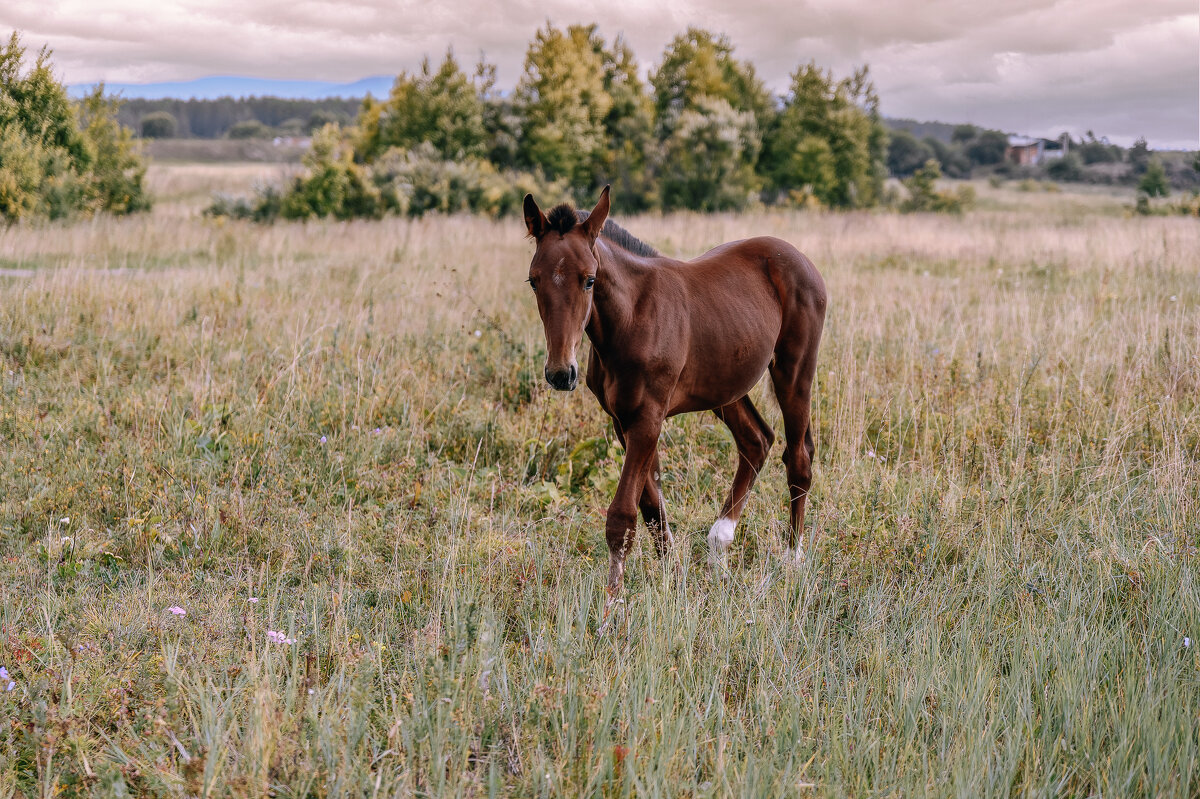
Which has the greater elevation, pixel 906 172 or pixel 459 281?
pixel 906 172

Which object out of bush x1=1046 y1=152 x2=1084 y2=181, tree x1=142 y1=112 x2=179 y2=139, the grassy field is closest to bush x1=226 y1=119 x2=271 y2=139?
tree x1=142 y1=112 x2=179 y2=139

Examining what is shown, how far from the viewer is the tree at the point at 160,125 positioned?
4292 inches

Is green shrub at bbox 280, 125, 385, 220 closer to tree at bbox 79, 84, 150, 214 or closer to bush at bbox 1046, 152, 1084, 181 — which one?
tree at bbox 79, 84, 150, 214

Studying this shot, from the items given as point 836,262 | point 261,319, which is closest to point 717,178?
point 836,262

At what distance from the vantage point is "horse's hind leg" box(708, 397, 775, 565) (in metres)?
4.22

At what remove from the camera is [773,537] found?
4.06 m

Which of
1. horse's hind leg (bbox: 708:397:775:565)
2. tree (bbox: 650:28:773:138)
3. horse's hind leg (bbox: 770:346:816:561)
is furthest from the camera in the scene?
tree (bbox: 650:28:773:138)

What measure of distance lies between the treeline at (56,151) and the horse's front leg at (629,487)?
17.2 meters

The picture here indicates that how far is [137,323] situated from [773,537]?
6518 millimetres

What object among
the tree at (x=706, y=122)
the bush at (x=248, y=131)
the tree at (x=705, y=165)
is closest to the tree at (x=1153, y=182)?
the tree at (x=706, y=122)

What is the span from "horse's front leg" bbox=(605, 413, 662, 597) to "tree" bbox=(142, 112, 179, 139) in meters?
124

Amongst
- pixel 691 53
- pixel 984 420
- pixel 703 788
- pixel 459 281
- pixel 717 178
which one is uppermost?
pixel 691 53

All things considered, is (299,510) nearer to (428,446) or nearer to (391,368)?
(428,446)

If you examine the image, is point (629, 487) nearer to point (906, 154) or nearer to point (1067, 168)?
point (1067, 168)
